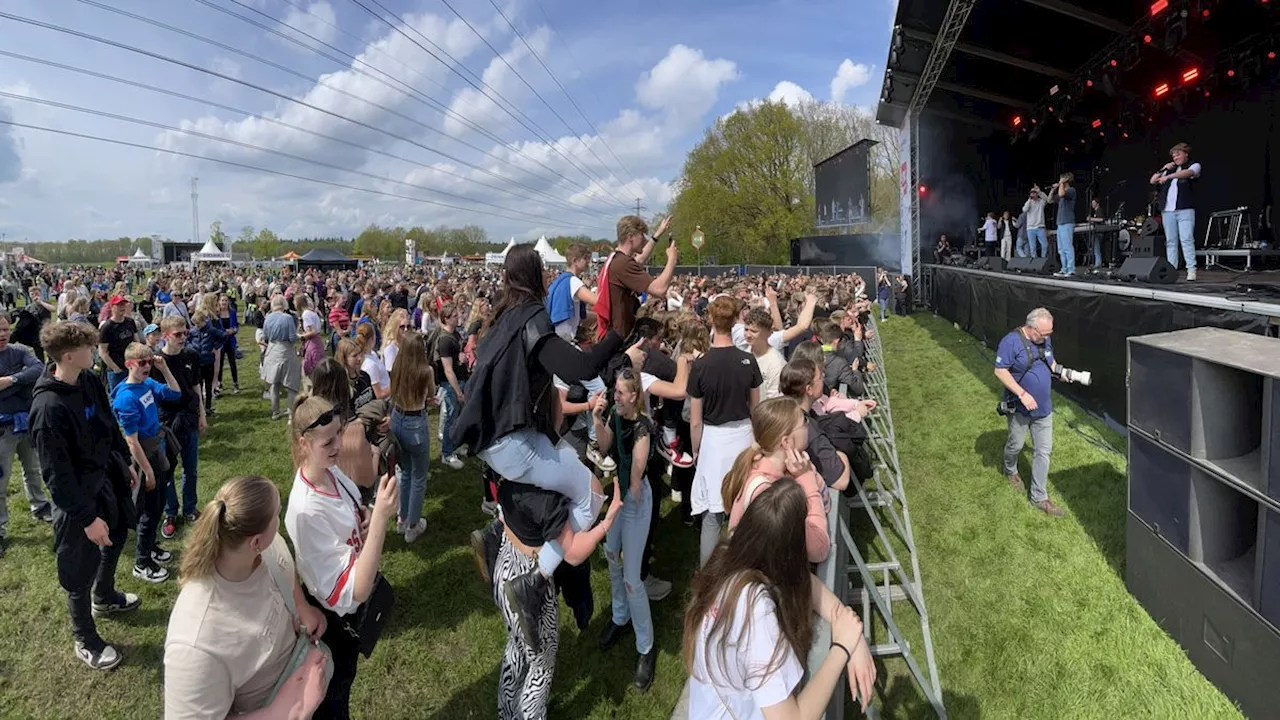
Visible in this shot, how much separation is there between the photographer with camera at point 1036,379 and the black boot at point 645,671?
14.2 ft

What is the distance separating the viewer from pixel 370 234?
4432 inches

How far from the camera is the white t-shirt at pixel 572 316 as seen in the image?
4004 millimetres

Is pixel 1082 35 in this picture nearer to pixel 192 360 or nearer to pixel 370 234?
pixel 192 360

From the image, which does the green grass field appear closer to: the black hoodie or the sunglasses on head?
the black hoodie

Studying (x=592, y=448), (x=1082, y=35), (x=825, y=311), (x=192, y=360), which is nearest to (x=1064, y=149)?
(x=1082, y=35)

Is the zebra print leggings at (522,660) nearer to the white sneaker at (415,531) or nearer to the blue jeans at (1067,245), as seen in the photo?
the white sneaker at (415,531)

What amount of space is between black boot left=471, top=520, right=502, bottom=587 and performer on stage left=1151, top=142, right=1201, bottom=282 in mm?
10509

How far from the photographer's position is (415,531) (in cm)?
567

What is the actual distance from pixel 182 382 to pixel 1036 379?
26.6ft

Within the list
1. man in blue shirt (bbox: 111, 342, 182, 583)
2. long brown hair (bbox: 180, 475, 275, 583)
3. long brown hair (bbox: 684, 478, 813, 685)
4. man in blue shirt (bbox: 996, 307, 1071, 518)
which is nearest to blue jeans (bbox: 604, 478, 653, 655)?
long brown hair (bbox: 684, 478, 813, 685)

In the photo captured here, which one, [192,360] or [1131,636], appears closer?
[1131,636]

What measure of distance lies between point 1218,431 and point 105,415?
23.1 feet

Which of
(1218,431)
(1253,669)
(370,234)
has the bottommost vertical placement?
(1253,669)

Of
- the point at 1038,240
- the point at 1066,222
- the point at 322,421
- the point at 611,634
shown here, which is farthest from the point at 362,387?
the point at 1038,240
